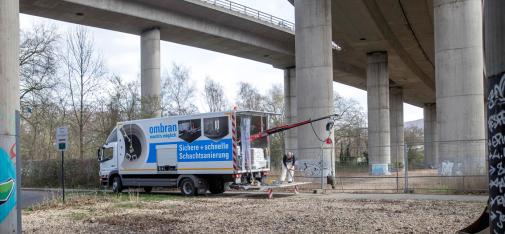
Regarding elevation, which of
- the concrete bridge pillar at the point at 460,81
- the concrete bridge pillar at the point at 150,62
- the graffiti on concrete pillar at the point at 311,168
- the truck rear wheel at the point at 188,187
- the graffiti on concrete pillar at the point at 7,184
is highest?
the concrete bridge pillar at the point at 150,62

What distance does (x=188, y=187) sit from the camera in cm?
2123

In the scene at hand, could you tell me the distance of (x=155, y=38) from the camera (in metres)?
39.8

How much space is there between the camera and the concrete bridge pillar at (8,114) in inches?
367

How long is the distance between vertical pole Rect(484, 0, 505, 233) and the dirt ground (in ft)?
17.8

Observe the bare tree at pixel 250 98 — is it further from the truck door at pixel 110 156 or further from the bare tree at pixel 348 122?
the truck door at pixel 110 156

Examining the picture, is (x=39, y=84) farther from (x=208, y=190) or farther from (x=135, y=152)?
(x=208, y=190)

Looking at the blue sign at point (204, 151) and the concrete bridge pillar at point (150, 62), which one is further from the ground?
the concrete bridge pillar at point (150, 62)

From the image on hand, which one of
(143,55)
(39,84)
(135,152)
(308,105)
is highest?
(143,55)

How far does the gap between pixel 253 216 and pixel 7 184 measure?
6.14m

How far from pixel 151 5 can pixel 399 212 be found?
28248 millimetres

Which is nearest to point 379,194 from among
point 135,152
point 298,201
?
point 298,201

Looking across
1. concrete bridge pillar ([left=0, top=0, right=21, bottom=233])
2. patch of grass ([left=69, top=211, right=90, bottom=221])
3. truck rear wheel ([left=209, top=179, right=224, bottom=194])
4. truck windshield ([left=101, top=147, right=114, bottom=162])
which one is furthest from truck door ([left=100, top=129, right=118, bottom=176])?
concrete bridge pillar ([left=0, top=0, right=21, bottom=233])

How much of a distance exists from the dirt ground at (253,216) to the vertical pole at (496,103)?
5.42m

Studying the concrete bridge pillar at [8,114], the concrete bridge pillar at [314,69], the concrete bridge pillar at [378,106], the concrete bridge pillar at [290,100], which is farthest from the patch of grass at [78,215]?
the concrete bridge pillar at [290,100]
